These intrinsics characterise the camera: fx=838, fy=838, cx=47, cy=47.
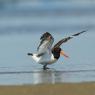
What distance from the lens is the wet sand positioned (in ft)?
42.5

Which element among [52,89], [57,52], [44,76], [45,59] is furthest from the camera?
[57,52]

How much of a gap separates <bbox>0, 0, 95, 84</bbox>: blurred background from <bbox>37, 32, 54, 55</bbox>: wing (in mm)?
352

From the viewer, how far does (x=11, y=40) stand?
72.2 feet

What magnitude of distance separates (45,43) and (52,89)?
19.2ft

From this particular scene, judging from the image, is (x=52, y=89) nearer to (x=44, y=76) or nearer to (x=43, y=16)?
(x=44, y=76)

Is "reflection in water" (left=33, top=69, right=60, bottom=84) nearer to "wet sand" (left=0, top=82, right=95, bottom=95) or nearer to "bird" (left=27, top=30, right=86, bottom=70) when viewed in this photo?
A: "wet sand" (left=0, top=82, right=95, bottom=95)

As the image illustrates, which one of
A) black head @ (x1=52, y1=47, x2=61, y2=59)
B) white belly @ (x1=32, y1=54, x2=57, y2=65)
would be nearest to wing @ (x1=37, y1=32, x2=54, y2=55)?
white belly @ (x1=32, y1=54, x2=57, y2=65)

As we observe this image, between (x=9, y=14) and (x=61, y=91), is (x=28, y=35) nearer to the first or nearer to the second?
(x=9, y=14)

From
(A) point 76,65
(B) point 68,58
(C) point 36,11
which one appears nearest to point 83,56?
(B) point 68,58

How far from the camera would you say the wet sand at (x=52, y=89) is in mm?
12953

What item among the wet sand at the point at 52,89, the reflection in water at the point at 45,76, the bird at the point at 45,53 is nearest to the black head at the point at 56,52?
the bird at the point at 45,53

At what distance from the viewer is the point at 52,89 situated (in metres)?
13.2

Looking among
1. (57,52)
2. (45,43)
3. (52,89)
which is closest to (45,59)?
(45,43)

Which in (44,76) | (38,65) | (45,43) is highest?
(45,43)
